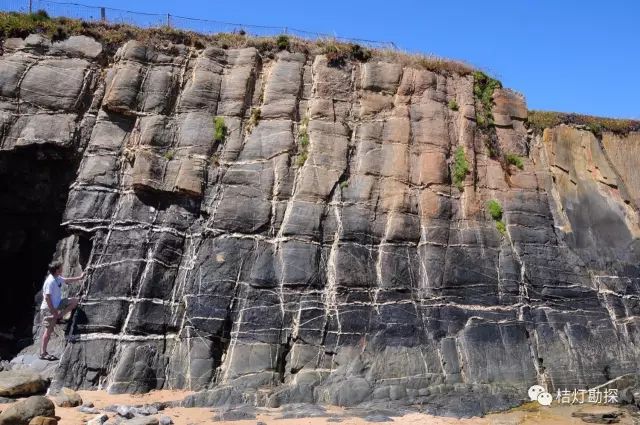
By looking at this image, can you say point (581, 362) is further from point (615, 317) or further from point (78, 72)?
point (78, 72)

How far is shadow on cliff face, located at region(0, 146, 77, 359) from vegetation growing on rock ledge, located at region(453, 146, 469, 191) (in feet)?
31.8

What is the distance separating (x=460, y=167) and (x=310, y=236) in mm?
4671

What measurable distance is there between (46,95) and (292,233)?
7.04 meters

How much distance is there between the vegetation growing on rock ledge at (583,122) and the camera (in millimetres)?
18156

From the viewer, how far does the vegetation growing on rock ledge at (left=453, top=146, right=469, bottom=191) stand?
15.8m

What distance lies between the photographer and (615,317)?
14648 millimetres

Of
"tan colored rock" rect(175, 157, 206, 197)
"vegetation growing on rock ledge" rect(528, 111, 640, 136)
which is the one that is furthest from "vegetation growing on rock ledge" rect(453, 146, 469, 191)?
"tan colored rock" rect(175, 157, 206, 197)

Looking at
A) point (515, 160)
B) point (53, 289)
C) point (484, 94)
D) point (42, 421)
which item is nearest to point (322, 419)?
point (42, 421)

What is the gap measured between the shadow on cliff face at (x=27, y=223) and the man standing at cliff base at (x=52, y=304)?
1.73 m

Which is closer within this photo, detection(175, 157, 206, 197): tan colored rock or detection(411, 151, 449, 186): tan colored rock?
detection(175, 157, 206, 197): tan colored rock

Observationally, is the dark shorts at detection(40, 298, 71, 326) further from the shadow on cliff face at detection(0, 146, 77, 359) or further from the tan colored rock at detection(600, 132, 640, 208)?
the tan colored rock at detection(600, 132, 640, 208)

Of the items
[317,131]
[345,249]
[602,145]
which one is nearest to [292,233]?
[345,249]

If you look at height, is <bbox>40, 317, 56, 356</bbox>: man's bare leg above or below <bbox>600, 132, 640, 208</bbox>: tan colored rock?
below

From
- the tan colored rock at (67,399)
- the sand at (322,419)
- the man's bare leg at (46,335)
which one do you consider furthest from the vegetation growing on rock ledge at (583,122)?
the tan colored rock at (67,399)
